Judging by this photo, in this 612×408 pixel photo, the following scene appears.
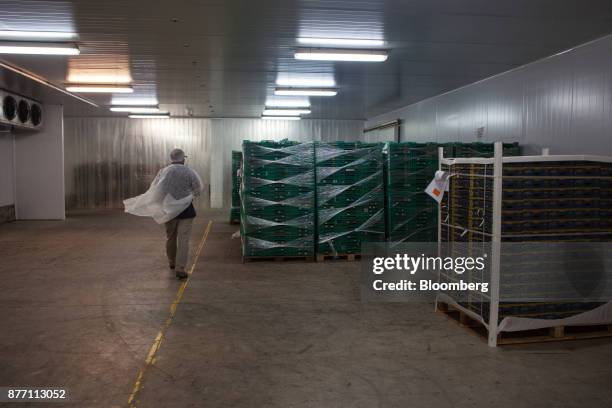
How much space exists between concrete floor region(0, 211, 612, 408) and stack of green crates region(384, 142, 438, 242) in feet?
5.35

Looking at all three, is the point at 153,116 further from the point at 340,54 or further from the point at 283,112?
the point at 340,54

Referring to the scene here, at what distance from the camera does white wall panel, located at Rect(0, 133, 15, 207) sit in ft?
51.6

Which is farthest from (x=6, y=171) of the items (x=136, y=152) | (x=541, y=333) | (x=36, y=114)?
(x=541, y=333)

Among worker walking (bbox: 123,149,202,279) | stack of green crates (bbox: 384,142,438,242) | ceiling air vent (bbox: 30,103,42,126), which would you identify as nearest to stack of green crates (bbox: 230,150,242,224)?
ceiling air vent (bbox: 30,103,42,126)

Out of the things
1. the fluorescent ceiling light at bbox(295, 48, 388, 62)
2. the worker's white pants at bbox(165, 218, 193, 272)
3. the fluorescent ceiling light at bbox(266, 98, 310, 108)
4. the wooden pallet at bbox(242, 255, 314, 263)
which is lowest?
the wooden pallet at bbox(242, 255, 314, 263)

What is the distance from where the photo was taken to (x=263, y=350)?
5.21 metres

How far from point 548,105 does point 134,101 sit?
481 inches

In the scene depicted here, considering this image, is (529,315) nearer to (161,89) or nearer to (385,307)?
(385,307)

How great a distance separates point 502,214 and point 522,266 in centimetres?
60

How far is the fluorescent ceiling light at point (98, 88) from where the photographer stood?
42.3 feet

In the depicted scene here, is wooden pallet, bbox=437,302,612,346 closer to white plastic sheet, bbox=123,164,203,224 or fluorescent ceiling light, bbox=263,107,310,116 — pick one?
white plastic sheet, bbox=123,164,203,224

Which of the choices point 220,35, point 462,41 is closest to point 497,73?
point 462,41

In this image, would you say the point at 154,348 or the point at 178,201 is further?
the point at 178,201

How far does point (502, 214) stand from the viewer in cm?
525
